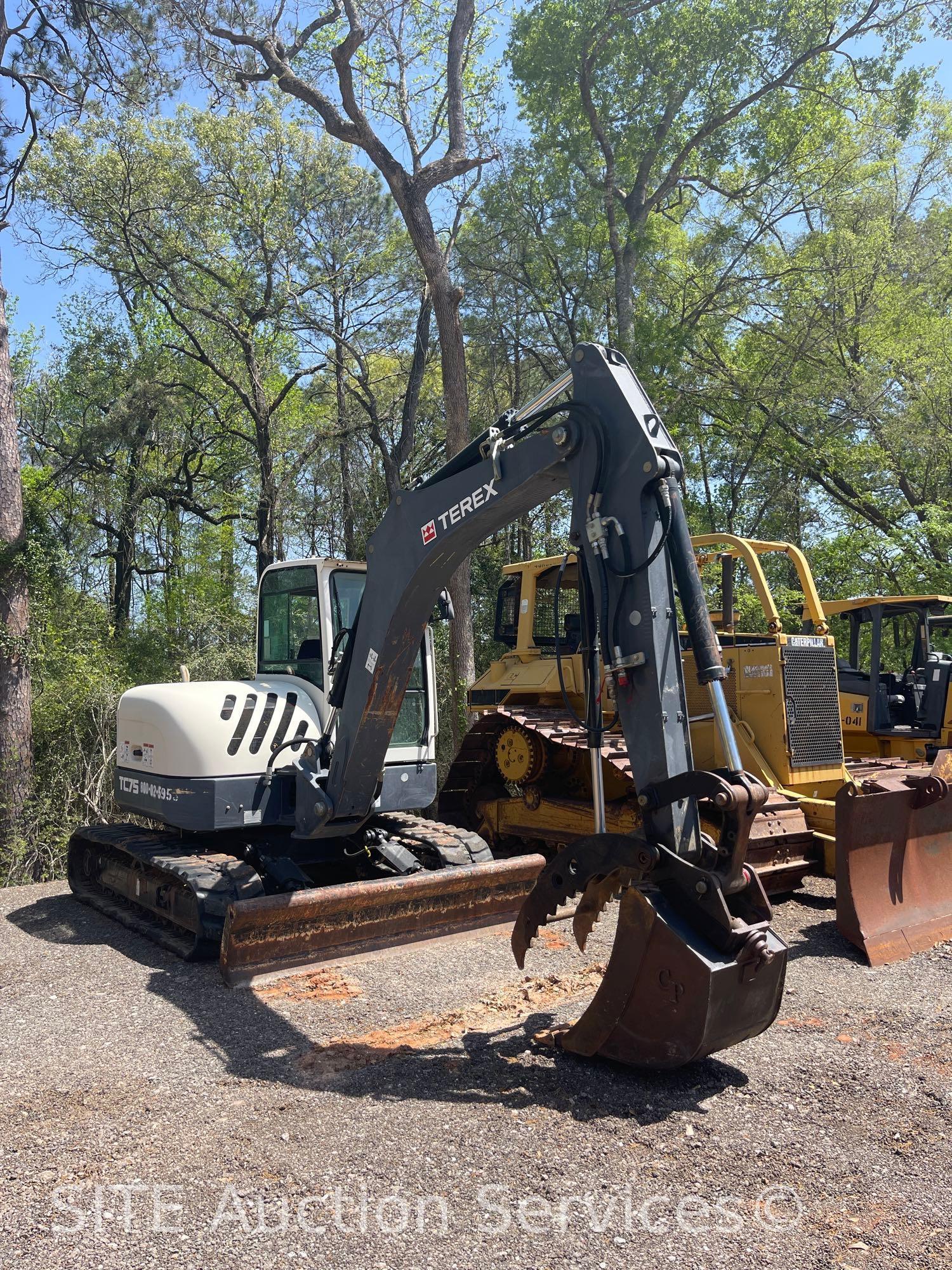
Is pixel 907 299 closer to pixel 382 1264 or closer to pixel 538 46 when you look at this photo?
pixel 538 46

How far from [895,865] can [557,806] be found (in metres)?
3.40

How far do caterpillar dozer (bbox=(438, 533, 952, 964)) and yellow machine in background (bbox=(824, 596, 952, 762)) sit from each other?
1.85 m

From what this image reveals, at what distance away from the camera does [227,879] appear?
238 inches

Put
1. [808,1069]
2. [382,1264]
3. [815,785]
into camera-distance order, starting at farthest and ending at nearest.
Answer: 1. [815,785]
2. [808,1069]
3. [382,1264]

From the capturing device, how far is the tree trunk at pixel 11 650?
11.4 m

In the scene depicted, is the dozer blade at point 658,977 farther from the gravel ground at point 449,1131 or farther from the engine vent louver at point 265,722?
the engine vent louver at point 265,722

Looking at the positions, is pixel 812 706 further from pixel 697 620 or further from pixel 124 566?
pixel 124 566

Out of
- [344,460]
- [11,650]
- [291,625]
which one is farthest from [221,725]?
[344,460]

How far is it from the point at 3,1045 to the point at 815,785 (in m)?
6.29

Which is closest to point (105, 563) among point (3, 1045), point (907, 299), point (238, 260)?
point (238, 260)

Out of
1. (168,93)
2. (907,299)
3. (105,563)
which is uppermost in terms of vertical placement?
(168,93)

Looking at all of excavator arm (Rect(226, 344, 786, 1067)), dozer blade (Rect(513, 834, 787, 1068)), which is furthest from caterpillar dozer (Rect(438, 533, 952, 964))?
dozer blade (Rect(513, 834, 787, 1068))

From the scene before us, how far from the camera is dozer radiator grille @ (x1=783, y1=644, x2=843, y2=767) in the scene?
26.9 feet

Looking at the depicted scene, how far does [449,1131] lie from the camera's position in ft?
12.1
